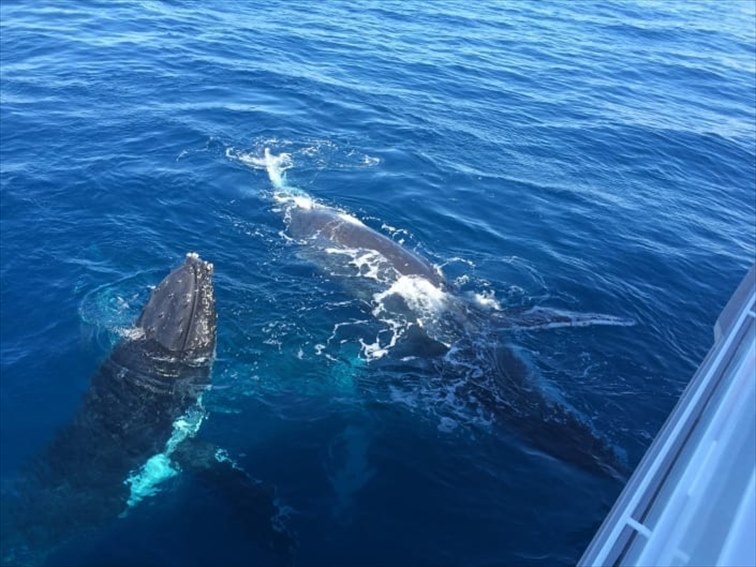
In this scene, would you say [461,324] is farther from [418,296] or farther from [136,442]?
[136,442]

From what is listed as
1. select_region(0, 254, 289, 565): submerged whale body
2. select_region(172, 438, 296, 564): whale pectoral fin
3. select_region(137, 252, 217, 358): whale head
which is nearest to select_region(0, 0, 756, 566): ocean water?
select_region(172, 438, 296, 564): whale pectoral fin

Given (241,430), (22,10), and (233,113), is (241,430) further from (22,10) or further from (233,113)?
(22,10)

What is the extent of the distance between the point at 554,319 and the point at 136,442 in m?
17.0

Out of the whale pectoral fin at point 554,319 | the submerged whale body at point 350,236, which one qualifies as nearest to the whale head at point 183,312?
the submerged whale body at point 350,236

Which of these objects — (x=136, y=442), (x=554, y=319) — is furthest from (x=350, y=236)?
(x=136, y=442)

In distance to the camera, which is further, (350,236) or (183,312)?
(350,236)

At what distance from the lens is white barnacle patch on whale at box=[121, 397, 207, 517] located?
19812 mm

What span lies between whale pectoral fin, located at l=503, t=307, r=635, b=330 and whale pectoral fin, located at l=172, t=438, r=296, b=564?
12.4 meters

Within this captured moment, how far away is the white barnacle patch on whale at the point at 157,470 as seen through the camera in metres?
19.8

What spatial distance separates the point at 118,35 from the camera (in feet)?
181

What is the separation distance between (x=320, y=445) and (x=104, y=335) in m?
9.80

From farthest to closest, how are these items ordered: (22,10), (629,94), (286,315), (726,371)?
1. (22,10)
2. (629,94)
3. (286,315)
4. (726,371)

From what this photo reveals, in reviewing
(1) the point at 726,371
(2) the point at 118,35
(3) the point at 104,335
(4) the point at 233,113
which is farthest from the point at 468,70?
(1) the point at 726,371

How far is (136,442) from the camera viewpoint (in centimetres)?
2041
